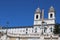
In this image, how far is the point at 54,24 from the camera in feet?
298

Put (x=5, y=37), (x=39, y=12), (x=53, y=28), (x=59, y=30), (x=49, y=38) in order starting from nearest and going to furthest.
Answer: (x=49, y=38), (x=5, y=37), (x=59, y=30), (x=53, y=28), (x=39, y=12)

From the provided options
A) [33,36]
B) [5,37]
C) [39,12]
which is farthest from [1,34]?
[39,12]

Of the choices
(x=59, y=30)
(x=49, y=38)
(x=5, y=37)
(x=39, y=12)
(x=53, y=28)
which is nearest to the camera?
(x=49, y=38)

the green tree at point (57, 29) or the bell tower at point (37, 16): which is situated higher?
the bell tower at point (37, 16)

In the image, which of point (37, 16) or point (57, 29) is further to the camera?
point (37, 16)

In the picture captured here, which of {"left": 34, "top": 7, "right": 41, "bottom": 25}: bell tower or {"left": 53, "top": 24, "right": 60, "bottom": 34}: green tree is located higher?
{"left": 34, "top": 7, "right": 41, "bottom": 25}: bell tower

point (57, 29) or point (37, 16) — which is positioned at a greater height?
point (37, 16)

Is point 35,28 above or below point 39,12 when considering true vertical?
below

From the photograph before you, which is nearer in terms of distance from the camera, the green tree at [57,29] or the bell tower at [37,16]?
the green tree at [57,29]

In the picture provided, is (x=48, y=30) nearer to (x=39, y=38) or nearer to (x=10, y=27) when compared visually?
(x=10, y=27)

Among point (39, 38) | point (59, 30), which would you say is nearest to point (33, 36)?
point (39, 38)

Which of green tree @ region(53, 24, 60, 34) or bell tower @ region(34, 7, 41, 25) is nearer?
green tree @ region(53, 24, 60, 34)

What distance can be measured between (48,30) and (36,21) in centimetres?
646

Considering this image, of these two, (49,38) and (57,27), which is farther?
(57,27)
